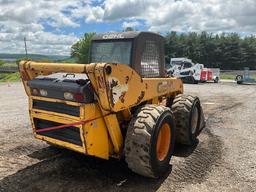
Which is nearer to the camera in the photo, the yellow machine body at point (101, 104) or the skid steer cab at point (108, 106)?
the yellow machine body at point (101, 104)

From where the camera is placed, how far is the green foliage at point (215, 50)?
77.4 meters

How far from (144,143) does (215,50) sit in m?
77.7

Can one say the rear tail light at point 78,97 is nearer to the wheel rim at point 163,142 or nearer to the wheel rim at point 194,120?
the wheel rim at point 163,142

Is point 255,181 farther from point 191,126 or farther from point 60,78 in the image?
point 60,78

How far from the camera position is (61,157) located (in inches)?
243

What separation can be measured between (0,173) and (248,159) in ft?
14.4

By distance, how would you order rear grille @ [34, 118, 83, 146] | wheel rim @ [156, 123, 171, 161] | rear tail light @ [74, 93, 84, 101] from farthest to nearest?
wheel rim @ [156, 123, 171, 161] → rear grille @ [34, 118, 83, 146] → rear tail light @ [74, 93, 84, 101]

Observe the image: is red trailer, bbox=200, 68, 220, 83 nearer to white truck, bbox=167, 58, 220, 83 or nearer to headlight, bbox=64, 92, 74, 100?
white truck, bbox=167, 58, 220, 83

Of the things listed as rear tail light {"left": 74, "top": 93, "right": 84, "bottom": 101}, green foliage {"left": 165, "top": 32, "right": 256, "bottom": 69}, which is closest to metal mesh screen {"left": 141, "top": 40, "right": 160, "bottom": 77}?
rear tail light {"left": 74, "top": 93, "right": 84, "bottom": 101}

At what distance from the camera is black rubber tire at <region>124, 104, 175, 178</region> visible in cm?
491

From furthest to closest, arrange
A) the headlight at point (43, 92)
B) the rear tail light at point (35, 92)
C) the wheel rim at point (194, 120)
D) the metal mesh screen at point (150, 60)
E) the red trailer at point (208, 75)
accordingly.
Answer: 1. the red trailer at point (208, 75)
2. the wheel rim at point (194, 120)
3. the metal mesh screen at point (150, 60)
4. the rear tail light at point (35, 92)
5. the headlight at point (43, 92)

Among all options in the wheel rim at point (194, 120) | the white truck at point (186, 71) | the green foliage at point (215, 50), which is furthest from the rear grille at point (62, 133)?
the green foliage at point (215, 50)

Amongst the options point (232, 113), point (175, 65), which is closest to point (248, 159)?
point (232, 113)

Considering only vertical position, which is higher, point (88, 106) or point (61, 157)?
point (88, 106)
